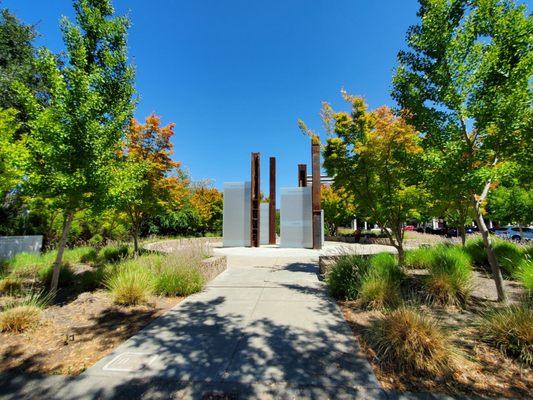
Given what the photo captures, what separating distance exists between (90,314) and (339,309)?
15.1 feet

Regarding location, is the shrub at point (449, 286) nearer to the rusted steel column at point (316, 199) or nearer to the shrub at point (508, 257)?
the shrub at point (508, 257)

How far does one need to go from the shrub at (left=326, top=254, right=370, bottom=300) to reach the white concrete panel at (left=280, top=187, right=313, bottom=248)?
1265 cm

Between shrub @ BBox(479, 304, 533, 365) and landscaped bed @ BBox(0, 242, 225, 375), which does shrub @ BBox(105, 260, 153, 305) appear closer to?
landscaped bed @ BBox(0, 242, 225, 375)

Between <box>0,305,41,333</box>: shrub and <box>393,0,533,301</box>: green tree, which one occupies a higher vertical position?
<box>393,0,533,301</box>: green tree

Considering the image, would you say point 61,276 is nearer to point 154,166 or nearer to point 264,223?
point 154,166

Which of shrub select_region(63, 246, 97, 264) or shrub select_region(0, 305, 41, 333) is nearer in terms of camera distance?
shrub select_region(0, 305, 41, 333)

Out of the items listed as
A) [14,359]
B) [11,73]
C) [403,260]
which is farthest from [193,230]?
[14,359]

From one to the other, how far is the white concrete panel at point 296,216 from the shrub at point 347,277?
1265 cm

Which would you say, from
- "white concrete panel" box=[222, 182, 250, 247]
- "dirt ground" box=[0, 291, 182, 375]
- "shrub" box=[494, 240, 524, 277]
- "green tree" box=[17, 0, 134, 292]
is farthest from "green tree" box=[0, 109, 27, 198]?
"white concrete panel" box=[222, 182, 250, 247]

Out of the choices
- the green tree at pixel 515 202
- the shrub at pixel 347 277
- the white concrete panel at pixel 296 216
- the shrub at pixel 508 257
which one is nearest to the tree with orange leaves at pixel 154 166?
the shrub at pixel 347 277

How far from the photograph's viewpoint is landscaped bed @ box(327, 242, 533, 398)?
299 centimetres

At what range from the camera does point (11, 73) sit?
11906 mm

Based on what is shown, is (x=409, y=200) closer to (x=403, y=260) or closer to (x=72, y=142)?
(x=403, y=260)

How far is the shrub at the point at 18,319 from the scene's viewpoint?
14.0ft
